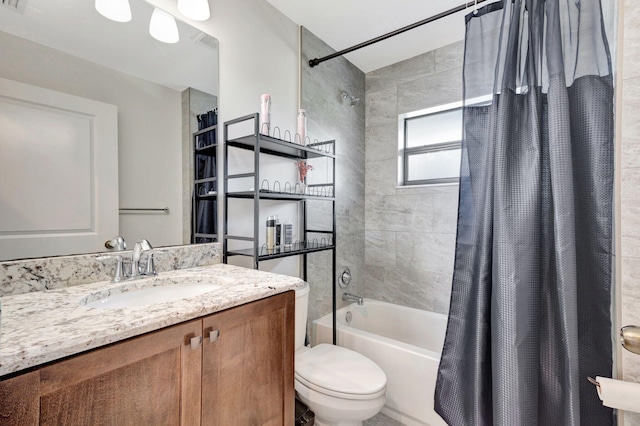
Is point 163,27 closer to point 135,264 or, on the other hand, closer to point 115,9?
point 115,9

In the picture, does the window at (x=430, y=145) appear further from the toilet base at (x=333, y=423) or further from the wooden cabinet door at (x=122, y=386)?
the wooden cabinet door at (x=122, y=386)

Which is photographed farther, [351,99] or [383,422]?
[351,99]

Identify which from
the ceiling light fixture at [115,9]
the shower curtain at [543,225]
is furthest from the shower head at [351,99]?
the ceiling light fixture at [115,9]

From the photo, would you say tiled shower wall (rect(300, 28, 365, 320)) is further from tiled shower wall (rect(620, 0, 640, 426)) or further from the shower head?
tiled shower wall (rect(620, 0, 640, 426))

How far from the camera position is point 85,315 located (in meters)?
0.72

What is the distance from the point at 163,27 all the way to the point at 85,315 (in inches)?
49.5

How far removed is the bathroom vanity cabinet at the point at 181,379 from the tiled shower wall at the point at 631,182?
3.38 feet

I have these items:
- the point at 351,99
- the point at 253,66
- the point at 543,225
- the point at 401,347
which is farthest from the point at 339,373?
the point at 351,99

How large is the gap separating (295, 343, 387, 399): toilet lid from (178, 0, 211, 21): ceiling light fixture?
71.4 inches

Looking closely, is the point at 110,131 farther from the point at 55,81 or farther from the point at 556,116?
the point at 556,116

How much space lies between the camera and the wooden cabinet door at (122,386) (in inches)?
21.1

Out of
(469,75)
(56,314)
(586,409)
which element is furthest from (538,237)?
(56,314)

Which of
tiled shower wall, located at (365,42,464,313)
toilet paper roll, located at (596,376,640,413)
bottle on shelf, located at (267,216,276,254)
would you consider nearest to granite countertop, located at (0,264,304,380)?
bottle on shelf, located at (267,216,276,254)

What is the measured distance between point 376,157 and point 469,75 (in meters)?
1.28
